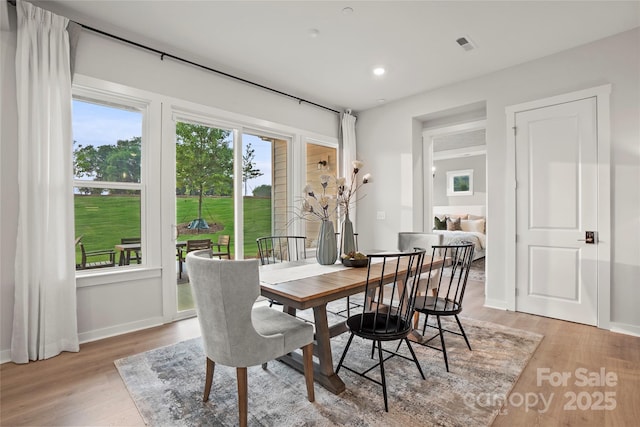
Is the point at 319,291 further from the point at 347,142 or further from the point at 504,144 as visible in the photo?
the point at 347,142

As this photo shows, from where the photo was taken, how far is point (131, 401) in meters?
1.94

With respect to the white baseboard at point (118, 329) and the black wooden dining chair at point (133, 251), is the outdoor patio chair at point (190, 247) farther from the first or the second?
the white baseboard at point (118, 329)

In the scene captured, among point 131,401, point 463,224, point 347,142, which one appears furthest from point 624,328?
point 463,224

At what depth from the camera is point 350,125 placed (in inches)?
205

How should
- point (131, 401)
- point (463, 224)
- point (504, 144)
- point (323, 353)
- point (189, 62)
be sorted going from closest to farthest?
1. point (131, 401)
2. point (323, 353)
3. point (189, 62)
4. point (504, 144)
5. point (463, 224)

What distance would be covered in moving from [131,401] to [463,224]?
288 inches

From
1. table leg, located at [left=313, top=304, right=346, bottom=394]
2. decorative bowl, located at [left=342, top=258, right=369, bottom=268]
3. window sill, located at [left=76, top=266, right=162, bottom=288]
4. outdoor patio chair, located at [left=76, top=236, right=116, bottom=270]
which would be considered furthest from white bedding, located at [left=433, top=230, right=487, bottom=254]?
outdoor patio chair, located at [left=76, top=236, right=116, bottom=270]

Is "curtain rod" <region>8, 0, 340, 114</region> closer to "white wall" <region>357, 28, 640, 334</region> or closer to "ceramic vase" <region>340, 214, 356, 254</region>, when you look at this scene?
"white wall" <region>357, 28, 640, 334</region>

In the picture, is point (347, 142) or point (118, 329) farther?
point (347, 142)

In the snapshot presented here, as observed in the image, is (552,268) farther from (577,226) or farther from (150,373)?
(150,373)

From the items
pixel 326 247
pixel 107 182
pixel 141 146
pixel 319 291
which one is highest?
pixel 141 146

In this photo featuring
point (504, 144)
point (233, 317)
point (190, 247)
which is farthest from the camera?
point (504, 144)

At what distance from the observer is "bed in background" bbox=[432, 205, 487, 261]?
6.43 meters

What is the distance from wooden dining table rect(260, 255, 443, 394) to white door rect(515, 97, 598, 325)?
1880mm
